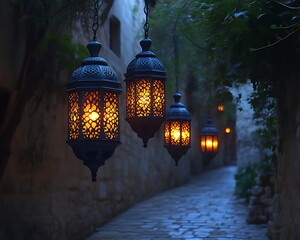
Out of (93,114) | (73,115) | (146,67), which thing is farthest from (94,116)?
(146,67)

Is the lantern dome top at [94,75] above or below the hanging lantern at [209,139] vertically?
above

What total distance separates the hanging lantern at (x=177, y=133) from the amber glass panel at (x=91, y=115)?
2.22 m

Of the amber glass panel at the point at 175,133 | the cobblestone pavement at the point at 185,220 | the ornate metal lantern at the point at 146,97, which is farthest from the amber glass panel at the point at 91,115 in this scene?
the cobblestone pavement at the point at 185,220

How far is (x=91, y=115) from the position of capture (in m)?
3.40

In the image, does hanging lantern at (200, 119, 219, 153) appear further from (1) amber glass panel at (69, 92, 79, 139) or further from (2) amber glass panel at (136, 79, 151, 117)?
(1) amber glass panel at (69, 92, 79, 139)

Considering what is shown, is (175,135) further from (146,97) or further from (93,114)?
(93,114)

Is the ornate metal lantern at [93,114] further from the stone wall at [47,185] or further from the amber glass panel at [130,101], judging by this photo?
the stone wall at [47,185]

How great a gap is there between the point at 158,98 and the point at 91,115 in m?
0.76

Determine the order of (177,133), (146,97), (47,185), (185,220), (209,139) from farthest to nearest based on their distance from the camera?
(209,139)
(185,220)
(47,185)
(177,133)
(146,97)

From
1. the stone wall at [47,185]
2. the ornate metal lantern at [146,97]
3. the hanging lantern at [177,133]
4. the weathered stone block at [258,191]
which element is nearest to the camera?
the ornate metal lantern at [146,97]

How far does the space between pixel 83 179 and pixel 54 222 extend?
1.10m

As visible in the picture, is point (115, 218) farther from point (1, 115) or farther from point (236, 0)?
point (236, 0)

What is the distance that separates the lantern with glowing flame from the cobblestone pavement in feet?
14.6

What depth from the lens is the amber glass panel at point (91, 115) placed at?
11.1 ft
